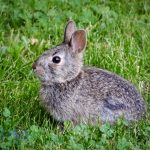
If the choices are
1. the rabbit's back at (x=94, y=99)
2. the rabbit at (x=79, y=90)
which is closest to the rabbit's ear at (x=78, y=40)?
the rabbit at (x=79, y=90)

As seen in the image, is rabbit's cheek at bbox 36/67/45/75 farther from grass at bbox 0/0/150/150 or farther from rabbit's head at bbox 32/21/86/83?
grass at bbox 0/0/150/150

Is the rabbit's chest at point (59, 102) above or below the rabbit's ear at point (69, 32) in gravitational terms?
below

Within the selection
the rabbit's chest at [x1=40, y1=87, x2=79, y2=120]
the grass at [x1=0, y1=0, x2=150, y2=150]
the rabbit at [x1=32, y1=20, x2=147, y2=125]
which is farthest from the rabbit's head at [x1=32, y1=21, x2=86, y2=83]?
the grass at [x1=0, y1=0, x2=150, y2=150]

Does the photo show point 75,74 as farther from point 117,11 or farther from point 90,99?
point 117,11

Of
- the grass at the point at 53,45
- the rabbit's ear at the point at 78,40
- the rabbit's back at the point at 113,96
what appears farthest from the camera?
the rabbit's ear at the point at 78,40

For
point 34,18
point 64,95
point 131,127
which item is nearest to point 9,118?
point 64,95

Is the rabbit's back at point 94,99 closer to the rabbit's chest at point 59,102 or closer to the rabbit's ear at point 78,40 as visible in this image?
the rabbit's chest at point 59,102

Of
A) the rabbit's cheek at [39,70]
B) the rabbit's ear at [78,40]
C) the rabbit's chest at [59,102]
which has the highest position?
the rabbit's ear at [78,40]

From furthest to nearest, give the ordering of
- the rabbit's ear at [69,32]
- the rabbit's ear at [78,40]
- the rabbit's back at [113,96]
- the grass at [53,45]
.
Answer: the rabbit's ear at [69,32]
the rabbit's ear at [78,40]
the rabbit's back at [113,96]
the grass at [53,45]

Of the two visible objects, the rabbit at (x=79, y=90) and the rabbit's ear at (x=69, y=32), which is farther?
the rabbit's ear at (x=69, y=32)
